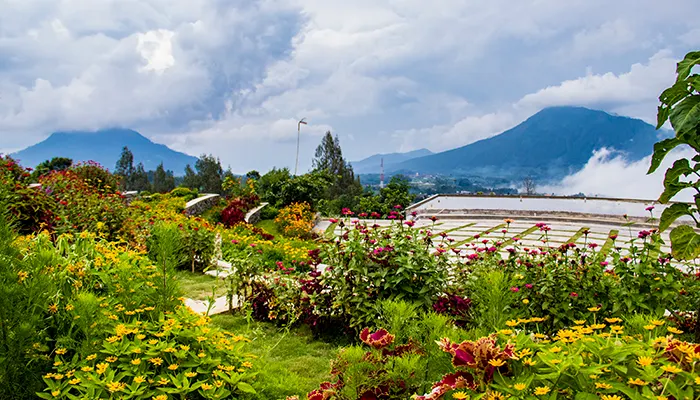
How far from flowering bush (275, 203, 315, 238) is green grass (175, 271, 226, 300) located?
16.3 ft

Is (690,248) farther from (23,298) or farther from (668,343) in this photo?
(23,298)

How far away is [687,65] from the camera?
8.13 feet

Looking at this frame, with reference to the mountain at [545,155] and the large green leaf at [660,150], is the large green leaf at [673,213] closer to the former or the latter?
the large green leaf at [660,150]

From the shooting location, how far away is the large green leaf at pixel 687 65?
8.02 ft

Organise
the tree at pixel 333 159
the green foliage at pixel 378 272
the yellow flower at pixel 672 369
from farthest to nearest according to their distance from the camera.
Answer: the tree at pixel 333 159, the green foliage at pixel 378 272, the yellow flower at pixel 672 369

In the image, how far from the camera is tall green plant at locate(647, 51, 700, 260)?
2340 mm

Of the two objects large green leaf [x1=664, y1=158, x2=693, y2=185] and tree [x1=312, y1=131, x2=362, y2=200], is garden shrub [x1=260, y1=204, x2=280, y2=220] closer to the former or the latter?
large green leaf [x1=664, y1=158, x2=693, y2=185]

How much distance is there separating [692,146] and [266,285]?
3.36 m

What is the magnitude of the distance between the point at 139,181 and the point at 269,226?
36888 millimetres

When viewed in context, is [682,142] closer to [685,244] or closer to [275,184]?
[685,244]

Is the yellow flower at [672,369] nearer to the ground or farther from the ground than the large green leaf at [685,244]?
→ farther from the ground

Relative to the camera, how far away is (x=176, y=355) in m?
1.84

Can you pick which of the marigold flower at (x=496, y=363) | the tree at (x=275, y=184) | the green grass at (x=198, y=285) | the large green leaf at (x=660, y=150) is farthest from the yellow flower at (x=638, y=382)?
the tree at (x=275, y=184)

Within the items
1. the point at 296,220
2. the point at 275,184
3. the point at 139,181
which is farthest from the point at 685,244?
the point at 139,181
